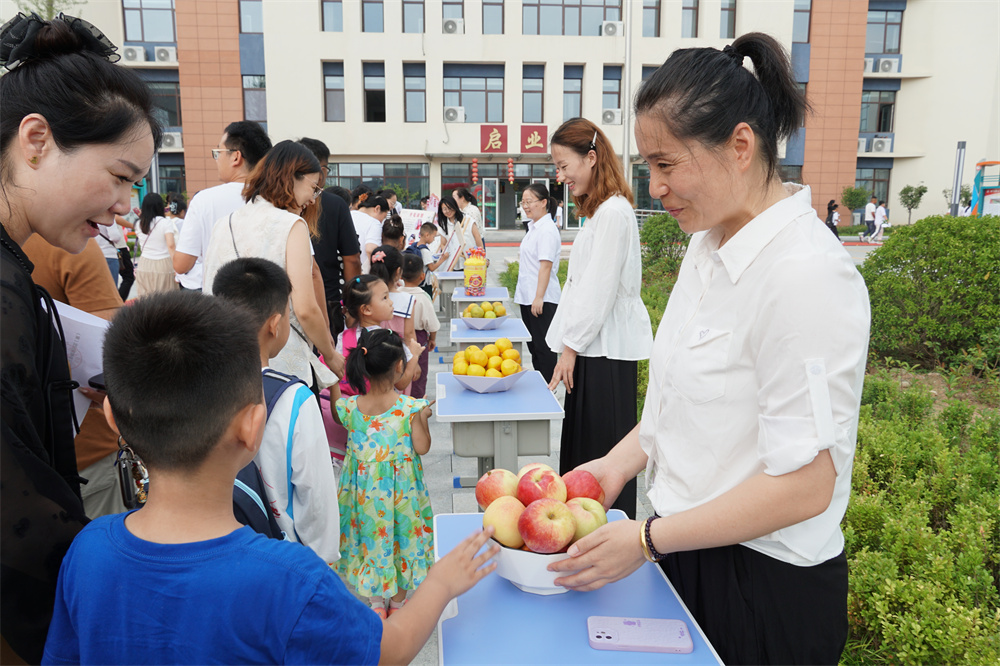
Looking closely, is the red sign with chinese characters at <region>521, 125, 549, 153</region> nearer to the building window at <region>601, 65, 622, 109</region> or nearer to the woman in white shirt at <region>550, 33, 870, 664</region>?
the building window at <region>601, 65, 622, 109</region>

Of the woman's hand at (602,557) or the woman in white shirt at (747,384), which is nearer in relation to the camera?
the woman in white shirt at (747,384)

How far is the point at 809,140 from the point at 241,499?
102 ft

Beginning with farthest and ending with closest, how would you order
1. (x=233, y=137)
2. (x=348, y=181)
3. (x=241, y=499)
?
(x=348, y=181)
(x=233, y=137)
(x=241, y=499)

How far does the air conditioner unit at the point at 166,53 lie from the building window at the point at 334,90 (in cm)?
639

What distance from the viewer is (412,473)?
271 cm

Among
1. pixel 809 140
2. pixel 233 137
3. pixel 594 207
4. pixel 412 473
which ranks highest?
pixel 809 140

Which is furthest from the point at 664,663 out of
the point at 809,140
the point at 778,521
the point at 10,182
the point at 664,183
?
the point at 809,140

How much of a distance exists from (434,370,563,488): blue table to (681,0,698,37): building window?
27348 mm

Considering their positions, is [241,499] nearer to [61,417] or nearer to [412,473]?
[61,417]

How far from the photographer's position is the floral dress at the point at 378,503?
2.63 metres

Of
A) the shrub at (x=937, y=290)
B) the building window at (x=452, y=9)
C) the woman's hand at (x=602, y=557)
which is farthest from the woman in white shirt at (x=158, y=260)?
the building window at (x=452, y=9)

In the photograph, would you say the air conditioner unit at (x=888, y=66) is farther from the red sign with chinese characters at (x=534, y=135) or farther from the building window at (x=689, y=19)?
the red sign with chinese characters at (x=534, y=135)

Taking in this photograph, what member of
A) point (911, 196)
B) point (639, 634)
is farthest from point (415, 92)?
point (639, 634)

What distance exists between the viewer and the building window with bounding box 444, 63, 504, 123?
25.7 meters
